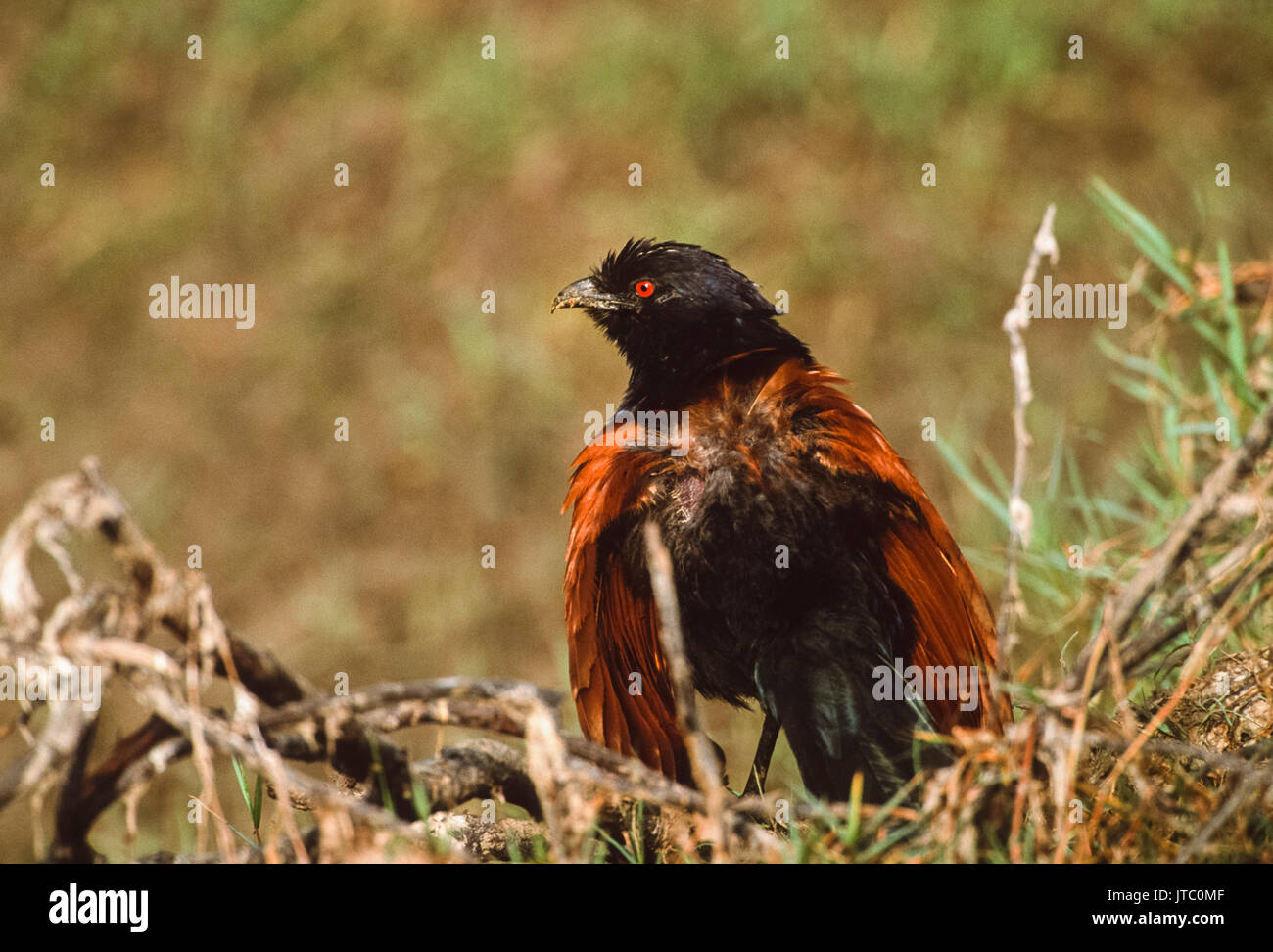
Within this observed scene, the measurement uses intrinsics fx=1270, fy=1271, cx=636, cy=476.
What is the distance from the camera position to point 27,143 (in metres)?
6.66

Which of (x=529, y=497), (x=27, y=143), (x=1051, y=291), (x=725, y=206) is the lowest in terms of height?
(x=529, y=497)

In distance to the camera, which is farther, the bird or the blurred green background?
the blurred green background

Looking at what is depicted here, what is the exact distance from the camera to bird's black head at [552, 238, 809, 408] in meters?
3.35

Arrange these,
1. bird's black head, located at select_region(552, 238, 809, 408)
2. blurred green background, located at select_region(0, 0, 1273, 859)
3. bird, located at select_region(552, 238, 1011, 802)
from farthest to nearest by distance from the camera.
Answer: blurred green background, located at select_region(0, 0, 1273, 859)
bird's black head, located at select_region(552, 238, 809, 408)
bird, located at select_region(552, 238, 1011, 802)

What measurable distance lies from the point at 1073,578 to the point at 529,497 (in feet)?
11.3

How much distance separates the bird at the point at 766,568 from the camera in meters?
2.84

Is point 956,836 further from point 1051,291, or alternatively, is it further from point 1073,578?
point 1051,291

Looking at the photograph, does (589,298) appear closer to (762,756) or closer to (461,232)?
(762,756)

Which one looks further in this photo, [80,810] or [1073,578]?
[1073,578]

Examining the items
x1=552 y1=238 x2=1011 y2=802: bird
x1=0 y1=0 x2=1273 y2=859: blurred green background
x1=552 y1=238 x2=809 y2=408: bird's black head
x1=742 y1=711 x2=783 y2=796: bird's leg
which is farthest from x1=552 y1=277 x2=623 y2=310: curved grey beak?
x1=0 y1=0 x2=1273 y2=859: blurred green background

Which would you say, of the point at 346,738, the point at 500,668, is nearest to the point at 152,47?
the point at 500,668

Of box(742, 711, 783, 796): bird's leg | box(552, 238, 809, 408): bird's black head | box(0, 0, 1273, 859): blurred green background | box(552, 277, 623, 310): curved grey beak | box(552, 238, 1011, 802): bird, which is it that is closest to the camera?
box(552, 238, 1011, 802): bird

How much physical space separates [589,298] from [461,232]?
3527 mm

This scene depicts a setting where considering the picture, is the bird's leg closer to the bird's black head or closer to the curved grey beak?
the bird's black head
